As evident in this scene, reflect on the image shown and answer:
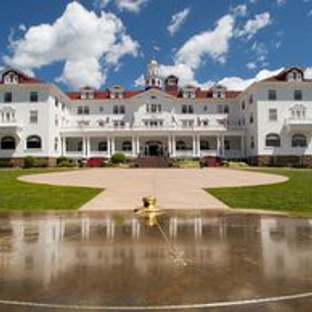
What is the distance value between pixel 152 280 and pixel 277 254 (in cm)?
329

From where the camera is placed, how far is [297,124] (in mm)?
50688

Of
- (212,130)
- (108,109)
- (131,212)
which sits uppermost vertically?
(108,109)

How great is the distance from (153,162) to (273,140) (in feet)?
55.8

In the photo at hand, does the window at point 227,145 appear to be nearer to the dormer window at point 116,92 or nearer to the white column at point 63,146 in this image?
the dormer window at point 116,92

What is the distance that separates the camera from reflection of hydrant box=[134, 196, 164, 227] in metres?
12.9

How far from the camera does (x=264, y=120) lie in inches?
2029

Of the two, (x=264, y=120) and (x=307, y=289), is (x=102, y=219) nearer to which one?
(x=307, y=289)

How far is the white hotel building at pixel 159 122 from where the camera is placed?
5131 cm

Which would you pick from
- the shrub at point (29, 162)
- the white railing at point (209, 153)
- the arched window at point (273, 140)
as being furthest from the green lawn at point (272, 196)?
the shrub at point (29, 162)

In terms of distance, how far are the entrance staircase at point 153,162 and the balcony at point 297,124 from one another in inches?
676

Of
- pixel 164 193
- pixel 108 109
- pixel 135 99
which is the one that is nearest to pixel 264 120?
pixel 135 99

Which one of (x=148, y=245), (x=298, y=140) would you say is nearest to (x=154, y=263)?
(x=148, y=245)

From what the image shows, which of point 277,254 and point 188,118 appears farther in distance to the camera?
point 188,118

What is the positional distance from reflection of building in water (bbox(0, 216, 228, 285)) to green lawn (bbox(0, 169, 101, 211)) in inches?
153
